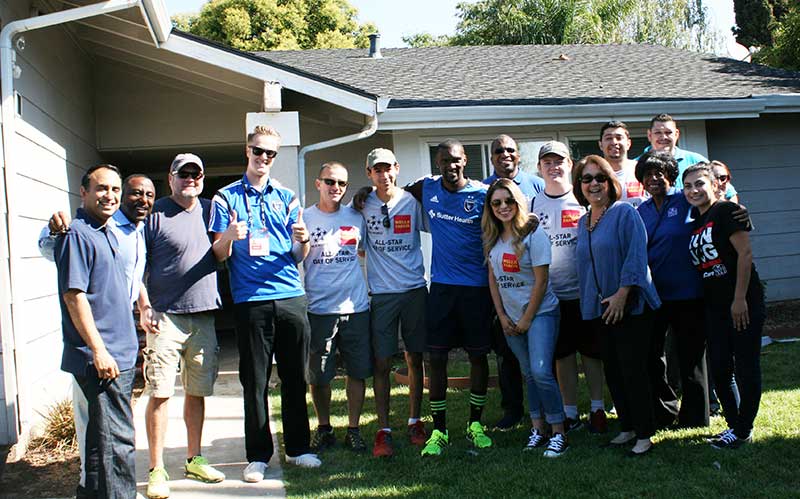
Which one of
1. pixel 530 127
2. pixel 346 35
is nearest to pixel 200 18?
pixel 346 35

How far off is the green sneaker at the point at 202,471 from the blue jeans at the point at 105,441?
2.47ft

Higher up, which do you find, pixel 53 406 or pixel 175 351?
pixel 175 351

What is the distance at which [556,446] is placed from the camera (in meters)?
4.42

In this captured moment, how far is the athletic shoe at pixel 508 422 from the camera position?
16.8 ft

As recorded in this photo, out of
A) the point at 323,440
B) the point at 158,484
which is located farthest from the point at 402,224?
the point at 158,484

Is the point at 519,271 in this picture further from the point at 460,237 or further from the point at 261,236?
the point at 261,236

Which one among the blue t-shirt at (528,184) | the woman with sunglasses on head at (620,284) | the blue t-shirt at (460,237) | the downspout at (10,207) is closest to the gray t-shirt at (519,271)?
the blue t-shirt at (460,237)

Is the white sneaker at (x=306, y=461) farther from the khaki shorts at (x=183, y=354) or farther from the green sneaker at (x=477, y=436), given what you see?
the green sneaker at (x=477, y=436)

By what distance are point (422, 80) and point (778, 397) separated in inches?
239

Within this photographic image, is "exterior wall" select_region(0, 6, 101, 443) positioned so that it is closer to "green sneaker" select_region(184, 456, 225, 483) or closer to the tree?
"green sneaker" select_region(184, 456, 225, 483)

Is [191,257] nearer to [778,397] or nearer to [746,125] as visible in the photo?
[778,397]

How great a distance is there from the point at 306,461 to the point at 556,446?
1.58m

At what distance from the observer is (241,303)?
14.1 ft

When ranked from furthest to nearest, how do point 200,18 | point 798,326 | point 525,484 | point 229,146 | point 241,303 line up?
point 200,18, point 229,146, point 798,326, point 241,303, point 525,484
